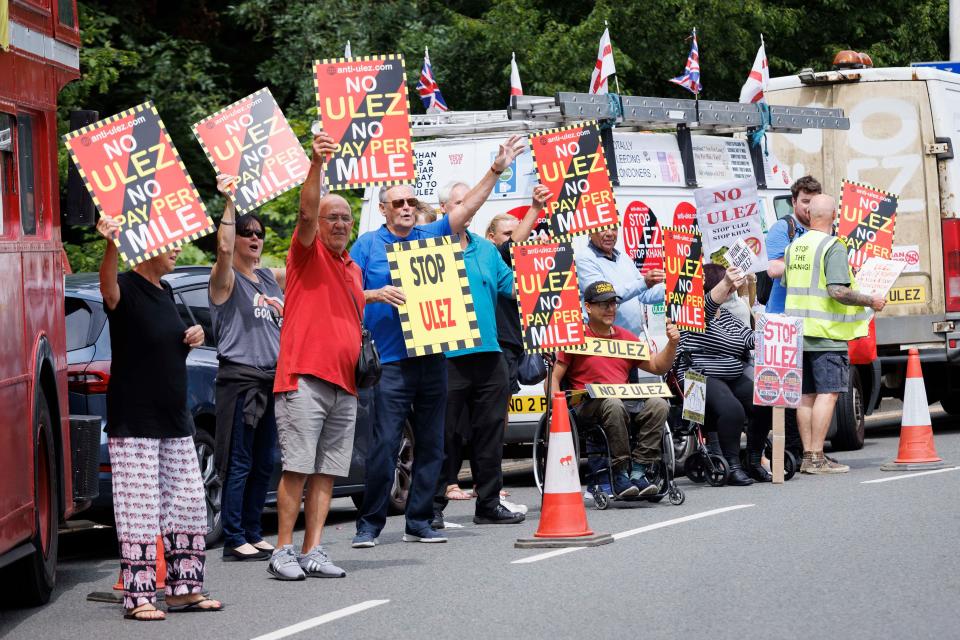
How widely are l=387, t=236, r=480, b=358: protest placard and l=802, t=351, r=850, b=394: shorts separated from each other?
157 inches

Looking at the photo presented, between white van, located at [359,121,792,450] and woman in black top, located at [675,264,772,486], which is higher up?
white van, located at [359,121,792,450]

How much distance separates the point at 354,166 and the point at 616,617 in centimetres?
331

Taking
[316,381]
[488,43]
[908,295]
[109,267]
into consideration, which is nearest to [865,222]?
[908,295]

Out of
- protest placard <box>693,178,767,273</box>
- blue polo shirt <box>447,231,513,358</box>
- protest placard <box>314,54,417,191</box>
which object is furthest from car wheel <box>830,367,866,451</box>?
protest placard <box>314,54,417,191</box>

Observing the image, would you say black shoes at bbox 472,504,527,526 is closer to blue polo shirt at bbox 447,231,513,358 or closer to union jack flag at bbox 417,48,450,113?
blue polo shirt at bbox 447,231,513,358

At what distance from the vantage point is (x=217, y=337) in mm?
10031

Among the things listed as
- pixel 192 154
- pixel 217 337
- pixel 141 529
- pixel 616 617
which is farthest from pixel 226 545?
pixel 192 154

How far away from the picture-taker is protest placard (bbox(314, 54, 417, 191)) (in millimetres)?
9766

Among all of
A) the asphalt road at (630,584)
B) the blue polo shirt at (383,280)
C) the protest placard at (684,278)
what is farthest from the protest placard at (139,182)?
the protest placard at (684,278)

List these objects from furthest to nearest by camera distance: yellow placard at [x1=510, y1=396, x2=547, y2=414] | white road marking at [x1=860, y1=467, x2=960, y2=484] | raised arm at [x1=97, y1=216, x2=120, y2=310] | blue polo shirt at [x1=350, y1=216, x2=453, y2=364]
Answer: yellow placard at [x1=510, y1=396, x2=547, y2=414], white road marking at [x1=860, y1=467, x2=960, y2=484], blue polo shirt at [x1=350, y1=216, x2=453, y2=364], raised arm at [x1=97, y1=216, x2=120, y2=310]

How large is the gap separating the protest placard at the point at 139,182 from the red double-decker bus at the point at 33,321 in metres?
0.55

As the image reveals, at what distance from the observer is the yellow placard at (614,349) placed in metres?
11.9

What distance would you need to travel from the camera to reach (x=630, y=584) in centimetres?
837

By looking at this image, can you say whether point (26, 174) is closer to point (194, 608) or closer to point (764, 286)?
point (194, 608)
